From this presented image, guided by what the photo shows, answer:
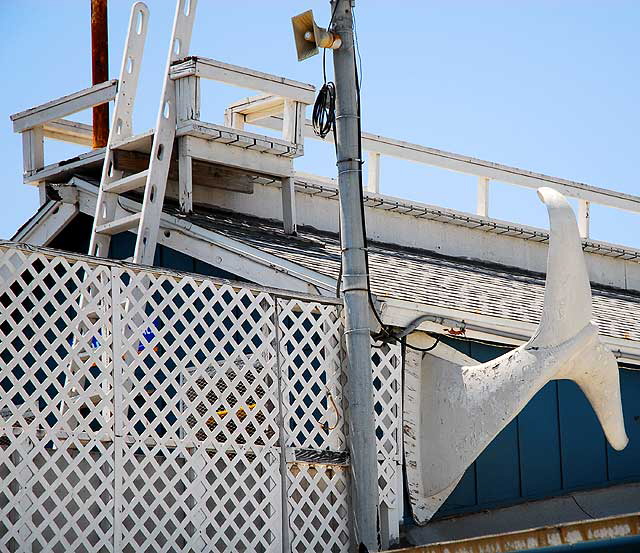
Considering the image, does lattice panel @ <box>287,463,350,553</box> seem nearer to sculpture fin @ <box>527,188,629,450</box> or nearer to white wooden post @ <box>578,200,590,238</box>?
sculpture fin @ <box>527,188,629,450</box>

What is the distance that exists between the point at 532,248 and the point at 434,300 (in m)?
5.95

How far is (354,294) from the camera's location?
31.1ft

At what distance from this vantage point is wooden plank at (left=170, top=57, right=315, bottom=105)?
11.8 metres

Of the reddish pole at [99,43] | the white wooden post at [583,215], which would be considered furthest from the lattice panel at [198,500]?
the white wooden post at [583,215]

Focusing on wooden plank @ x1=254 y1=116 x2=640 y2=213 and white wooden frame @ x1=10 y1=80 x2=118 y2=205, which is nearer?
white wooden frame @ x1=10 y1=80 x2=118 y2=205

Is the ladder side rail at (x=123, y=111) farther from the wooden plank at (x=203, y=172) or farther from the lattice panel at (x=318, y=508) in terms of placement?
the lattice panel at (x=318, y=508)

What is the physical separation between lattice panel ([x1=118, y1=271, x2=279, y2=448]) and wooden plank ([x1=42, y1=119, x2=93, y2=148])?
463 centimetres

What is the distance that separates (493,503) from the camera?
10.7 meters

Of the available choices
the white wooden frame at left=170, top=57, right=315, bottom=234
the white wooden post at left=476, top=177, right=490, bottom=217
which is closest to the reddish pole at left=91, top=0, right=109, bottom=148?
the white wooden frame at left=170, top=57, right=315, bottom=234

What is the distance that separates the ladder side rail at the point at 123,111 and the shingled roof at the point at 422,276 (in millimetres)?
576

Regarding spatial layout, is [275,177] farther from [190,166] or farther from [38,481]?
[38,481]

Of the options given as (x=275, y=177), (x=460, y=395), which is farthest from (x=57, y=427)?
(x=275, y=177)

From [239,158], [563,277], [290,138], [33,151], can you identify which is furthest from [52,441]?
[33,151]

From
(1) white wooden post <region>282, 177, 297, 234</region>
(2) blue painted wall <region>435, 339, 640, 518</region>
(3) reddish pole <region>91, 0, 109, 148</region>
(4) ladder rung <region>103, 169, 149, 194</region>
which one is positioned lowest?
(2) blue painted wall <region>435, 339, 640, 518</region>
